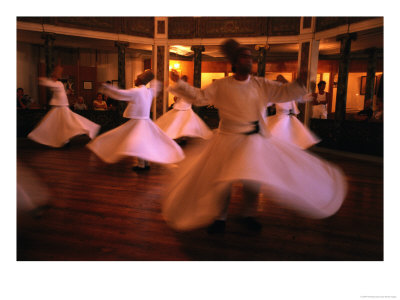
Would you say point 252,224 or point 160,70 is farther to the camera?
point 160,70

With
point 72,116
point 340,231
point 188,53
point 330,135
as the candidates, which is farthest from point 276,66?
point 340,231

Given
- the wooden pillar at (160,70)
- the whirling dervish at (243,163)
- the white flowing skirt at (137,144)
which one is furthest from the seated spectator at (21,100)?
the whirling dervish at (243,163)

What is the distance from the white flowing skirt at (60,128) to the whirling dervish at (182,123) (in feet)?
5.11

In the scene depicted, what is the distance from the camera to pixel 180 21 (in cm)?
1200

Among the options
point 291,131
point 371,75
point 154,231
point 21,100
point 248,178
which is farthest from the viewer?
point 371,75

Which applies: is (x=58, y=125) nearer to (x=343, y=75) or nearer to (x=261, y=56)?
(x=261, y=56)

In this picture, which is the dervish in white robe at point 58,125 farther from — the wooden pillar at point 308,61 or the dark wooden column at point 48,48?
the wooden pillar at point 308,61

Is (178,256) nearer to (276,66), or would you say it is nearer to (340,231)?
(340,231)

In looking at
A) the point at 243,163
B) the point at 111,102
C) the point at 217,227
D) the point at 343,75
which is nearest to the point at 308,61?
the point at 343,75

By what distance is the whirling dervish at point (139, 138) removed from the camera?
4773 mm

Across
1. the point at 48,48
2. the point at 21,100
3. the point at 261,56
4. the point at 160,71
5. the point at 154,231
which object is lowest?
the point at 154,231

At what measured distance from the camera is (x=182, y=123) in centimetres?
733

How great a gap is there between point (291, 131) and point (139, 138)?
3.17 meters

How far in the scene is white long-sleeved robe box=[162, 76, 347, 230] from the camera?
2422mm
